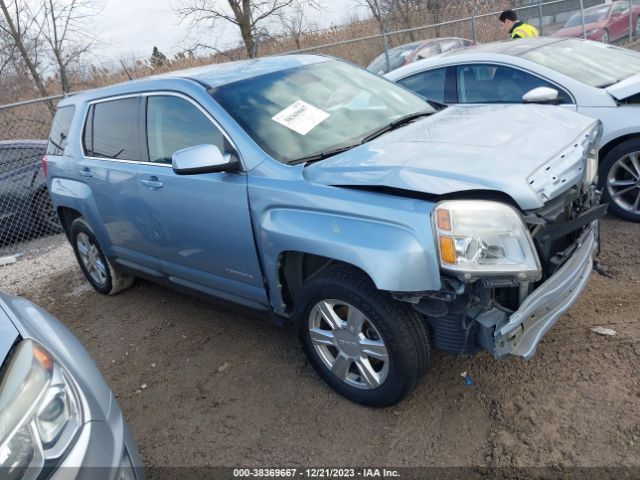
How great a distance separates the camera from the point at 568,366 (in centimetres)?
304

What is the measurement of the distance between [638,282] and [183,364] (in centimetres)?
324

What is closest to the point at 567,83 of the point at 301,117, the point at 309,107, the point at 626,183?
the point at 626,183

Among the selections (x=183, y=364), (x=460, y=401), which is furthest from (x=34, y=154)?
(x=460, y=401)

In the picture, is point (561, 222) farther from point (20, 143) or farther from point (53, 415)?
point (20, 143)

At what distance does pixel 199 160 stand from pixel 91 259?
280cm

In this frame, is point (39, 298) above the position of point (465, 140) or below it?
below

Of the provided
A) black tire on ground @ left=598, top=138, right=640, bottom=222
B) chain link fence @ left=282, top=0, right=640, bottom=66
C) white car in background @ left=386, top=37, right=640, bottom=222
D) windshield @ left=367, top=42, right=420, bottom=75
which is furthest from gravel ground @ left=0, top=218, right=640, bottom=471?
chain link fence @ left=282, top=0, right=640, bottom=66

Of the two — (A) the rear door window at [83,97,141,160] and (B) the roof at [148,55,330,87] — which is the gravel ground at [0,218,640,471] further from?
(B) the roof at [148,55,330,87]

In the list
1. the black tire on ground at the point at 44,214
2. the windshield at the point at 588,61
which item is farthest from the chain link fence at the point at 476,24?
the windshield at the point at 588,61

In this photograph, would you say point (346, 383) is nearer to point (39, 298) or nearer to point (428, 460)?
point (428, 460)

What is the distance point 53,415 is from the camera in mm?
1867

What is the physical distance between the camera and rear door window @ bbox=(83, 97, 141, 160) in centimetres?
400

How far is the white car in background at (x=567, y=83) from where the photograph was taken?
4.57 m

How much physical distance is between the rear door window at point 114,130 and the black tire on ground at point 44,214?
12.6 feet
